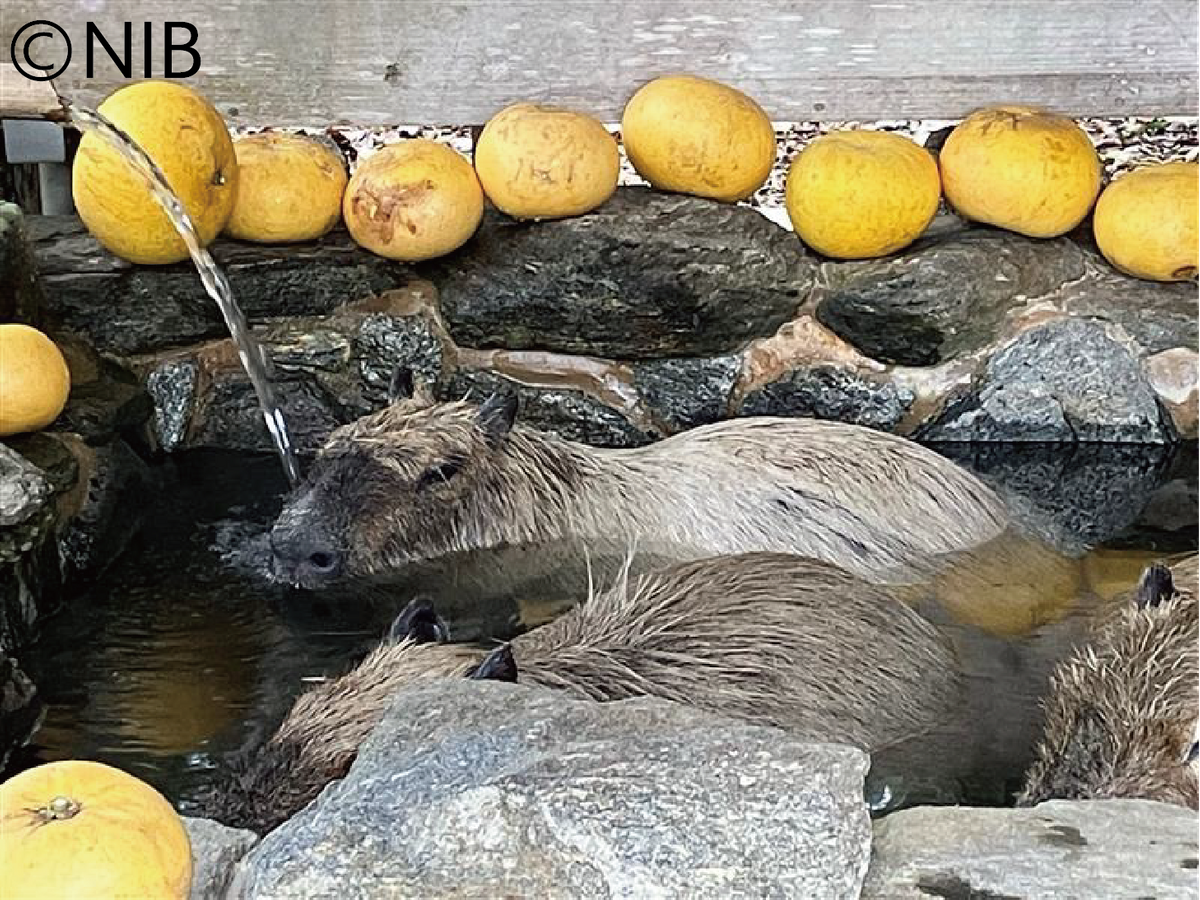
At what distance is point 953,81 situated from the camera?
16.5 feet

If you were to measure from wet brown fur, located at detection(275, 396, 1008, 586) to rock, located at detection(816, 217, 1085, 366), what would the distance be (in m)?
0.66

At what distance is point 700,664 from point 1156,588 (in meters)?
0.73

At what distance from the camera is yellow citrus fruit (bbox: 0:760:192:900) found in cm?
205

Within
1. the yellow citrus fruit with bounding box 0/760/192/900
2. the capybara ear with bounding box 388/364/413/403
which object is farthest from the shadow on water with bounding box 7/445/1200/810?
the yellow citrus fruit with bounding box 0/760/192/900

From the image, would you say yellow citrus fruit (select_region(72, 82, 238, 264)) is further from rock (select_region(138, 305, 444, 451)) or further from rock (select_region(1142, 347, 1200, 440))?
rock (select_region(1142, 347, 1200, 440))

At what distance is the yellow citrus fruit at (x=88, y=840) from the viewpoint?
2.05m

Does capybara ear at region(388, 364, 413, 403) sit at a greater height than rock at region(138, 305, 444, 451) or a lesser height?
greater

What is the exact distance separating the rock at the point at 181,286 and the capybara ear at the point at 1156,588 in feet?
8.99

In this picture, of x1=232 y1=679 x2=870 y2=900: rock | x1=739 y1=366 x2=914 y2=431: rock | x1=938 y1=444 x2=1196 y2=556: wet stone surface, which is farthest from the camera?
x1=739 y1=366 x2=914 y2=431: rock

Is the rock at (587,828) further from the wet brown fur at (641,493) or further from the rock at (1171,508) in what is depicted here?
the wet brown fur at (641,493)

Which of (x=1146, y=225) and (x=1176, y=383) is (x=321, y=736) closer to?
(x=1176, y=383)

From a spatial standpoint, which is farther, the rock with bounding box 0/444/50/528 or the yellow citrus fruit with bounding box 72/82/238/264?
the yellow citrus fruit with bounding box 72/82/238/264

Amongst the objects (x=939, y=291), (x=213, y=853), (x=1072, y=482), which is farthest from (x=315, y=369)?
(x=213, y=853)

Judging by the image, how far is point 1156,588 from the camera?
2.29m
